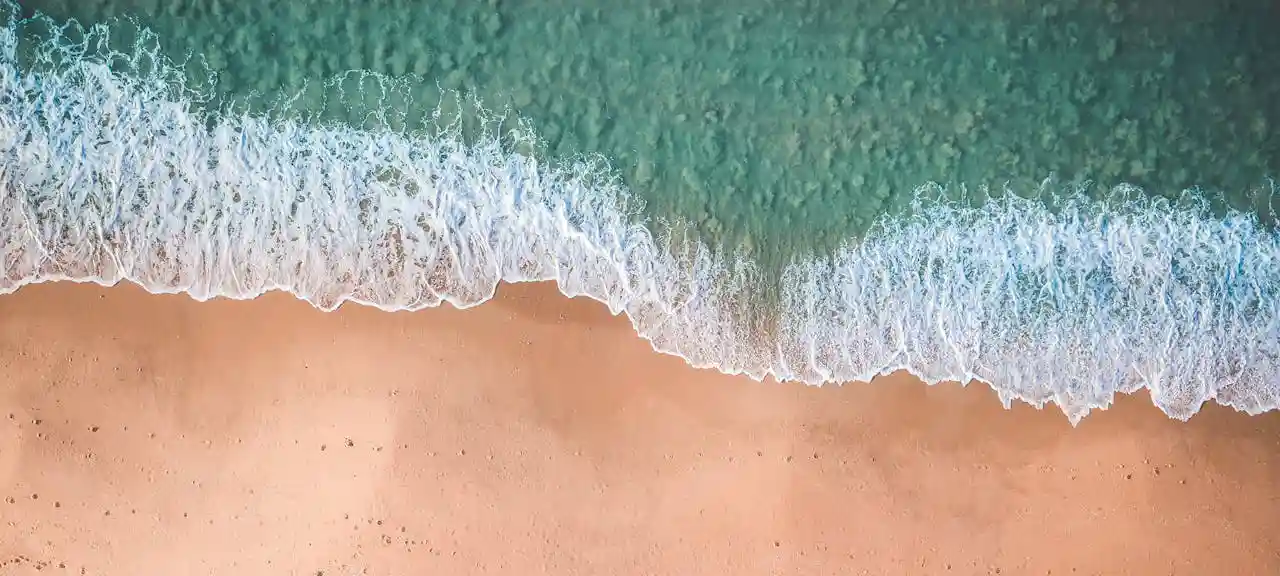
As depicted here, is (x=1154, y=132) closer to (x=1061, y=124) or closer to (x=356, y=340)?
(x=1061, y=124)

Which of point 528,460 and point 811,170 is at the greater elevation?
point 811,170

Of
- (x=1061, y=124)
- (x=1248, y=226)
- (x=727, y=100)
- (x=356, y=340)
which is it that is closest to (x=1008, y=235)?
(x=1061, y=124)

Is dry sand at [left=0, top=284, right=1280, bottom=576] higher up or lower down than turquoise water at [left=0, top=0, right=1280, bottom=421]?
lower down

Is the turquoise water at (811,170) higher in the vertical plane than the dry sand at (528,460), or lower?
higher
